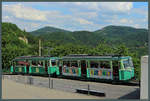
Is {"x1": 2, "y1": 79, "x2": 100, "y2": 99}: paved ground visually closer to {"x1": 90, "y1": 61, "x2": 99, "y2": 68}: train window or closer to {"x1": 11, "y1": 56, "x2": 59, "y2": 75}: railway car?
{"x1": 90, "y1": 61, "x2": 99, "y2": 68}: train window

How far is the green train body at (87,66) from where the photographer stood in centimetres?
1823

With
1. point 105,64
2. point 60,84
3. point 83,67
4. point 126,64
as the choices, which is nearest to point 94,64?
point 105,64

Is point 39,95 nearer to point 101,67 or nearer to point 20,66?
point 101,67

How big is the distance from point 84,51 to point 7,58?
14.2 metres

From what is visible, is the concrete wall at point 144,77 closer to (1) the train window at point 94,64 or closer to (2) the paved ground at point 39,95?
(2) the paved ground at point 39,95

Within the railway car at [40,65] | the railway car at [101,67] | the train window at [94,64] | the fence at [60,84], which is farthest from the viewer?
the railway car at [40,65]

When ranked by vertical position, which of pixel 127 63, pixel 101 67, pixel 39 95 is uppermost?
pixel 127 63

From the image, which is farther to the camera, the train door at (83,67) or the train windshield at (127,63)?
the train door at (83,67)

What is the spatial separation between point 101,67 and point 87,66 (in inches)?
65.1

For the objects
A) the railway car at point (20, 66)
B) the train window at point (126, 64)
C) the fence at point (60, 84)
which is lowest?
the fence at point (60, 84)

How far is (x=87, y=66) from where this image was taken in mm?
20531

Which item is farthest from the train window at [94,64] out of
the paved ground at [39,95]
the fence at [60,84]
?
the paved ground at [39,95]

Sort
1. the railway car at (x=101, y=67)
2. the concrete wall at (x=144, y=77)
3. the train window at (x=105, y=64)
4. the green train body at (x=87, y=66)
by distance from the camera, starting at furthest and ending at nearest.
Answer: the train window at (x=105, y=64) → the green train body at (x=87, y=66) → the railway car at (x=101, y=67) → the concrete wall at (x=144, y=77)

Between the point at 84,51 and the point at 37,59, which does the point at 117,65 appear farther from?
the point at 84,51
